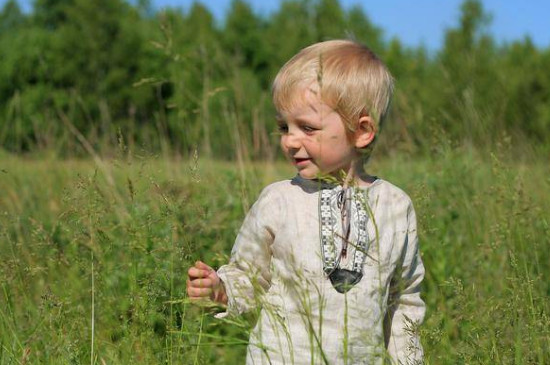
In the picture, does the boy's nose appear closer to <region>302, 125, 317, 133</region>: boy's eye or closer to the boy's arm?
<region>302, 125, 317, 133</region>: boy's eye

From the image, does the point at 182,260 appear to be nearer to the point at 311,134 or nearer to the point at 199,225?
the point at 311,134

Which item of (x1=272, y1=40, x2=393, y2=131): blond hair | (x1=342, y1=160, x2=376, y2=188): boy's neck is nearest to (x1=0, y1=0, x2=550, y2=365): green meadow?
(x1=342, y1=160, x2=376, y2=188): boy's neck

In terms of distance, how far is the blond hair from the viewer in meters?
2.27

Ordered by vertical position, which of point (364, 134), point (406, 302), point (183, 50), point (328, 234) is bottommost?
point (406, 302)

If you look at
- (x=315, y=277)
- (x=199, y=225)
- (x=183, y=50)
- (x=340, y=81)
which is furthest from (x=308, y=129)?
(x=183, y=50)

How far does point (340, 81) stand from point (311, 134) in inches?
6.4

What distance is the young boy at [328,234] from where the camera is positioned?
214 cm

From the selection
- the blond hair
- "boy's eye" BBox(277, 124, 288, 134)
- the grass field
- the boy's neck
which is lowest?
the grass field

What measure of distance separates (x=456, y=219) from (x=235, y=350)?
4.34 ft

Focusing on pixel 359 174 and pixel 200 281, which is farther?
pixel 359 174

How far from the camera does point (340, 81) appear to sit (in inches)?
89.5

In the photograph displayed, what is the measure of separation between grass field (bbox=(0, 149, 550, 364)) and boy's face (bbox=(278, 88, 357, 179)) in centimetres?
27

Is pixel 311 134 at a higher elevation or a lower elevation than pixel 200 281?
higher

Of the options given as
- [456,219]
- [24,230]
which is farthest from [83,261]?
[456,219]
